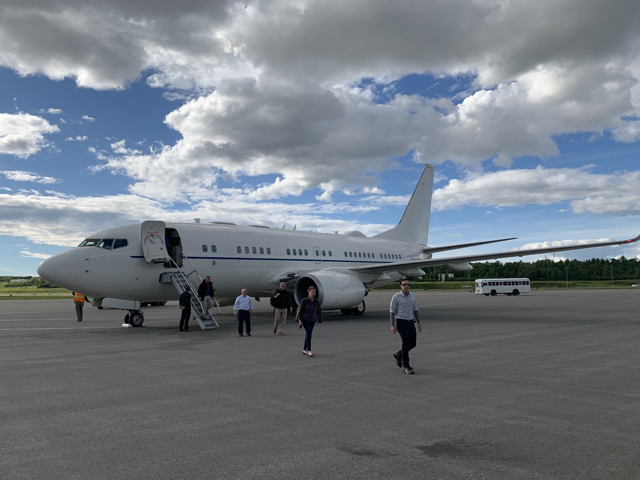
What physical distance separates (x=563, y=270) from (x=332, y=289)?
139 meters

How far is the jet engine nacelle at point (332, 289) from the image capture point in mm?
18938

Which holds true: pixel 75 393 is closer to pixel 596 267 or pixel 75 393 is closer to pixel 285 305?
pixel 285 305

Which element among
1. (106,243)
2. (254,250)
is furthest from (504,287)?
(106,243)

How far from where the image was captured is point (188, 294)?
15586mm

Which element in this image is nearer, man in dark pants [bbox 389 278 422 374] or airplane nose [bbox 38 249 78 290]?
man in dark pants [bbox 389 278 422 374]

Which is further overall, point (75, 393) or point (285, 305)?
point (285, 305)

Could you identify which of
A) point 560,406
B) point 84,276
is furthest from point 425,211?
point 560,406

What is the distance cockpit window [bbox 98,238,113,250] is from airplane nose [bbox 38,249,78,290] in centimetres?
108

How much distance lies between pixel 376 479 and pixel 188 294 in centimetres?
1266

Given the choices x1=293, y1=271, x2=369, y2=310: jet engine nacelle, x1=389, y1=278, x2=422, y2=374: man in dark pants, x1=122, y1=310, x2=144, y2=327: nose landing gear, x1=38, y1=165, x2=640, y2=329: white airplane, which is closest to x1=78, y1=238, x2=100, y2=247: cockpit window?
x1=38, y1=165, x2=640, y2=329: white airplane

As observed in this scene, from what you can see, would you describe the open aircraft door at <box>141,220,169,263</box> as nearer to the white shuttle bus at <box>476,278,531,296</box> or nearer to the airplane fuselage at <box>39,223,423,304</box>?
the airplane fuselage at <box>39,223,423,304</box>

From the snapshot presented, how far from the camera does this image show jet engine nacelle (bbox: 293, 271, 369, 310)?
1894 centimetres

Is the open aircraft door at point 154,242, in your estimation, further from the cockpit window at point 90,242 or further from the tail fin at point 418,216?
the tail fin at point 418,216

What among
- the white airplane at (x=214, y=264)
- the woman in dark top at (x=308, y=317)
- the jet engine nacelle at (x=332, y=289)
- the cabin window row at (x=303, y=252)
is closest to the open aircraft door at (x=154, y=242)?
the white airplane at (x=214, y=264)
